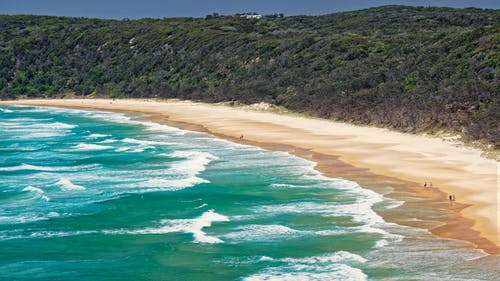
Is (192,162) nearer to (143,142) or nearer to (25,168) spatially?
(25,168)

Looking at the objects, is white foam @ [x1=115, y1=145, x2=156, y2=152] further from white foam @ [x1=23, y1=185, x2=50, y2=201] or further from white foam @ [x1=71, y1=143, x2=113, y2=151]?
white foam @ [x1=23, y1=185, x2=50, y2=201]

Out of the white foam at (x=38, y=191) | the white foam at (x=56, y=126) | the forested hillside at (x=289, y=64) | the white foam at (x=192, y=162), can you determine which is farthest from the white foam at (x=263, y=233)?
the white foam at (x=56, y=126)

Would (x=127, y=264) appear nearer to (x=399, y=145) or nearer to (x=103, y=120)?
(x=399, y=145)

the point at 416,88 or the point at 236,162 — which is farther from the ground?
the point at 416,88

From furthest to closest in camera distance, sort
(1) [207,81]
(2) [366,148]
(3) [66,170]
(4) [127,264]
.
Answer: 1. (1) [207,81]
2. (2) [366,148]
3. (3) [66,170]
4. (4) [127,264]

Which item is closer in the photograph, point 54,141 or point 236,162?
point 236,162

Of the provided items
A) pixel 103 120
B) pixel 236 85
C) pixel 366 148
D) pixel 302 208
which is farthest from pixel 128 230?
pixel 236 85

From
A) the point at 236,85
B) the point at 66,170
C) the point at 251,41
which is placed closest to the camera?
the point at 66,170
